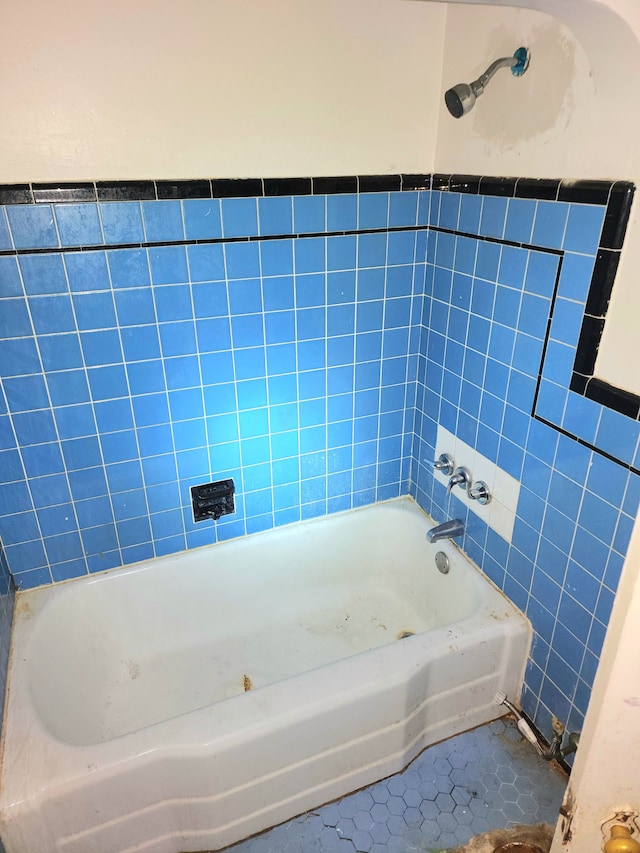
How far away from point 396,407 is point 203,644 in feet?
3.73

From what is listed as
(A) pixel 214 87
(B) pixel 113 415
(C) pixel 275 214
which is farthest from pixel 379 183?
(B) pixel 113 415

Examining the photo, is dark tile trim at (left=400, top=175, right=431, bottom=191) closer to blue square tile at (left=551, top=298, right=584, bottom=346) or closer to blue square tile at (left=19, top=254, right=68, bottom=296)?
blue square tile at (left=551, top=298, right=584, bottom=346)

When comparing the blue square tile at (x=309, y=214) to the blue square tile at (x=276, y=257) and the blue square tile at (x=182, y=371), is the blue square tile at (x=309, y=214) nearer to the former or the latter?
the blue square tile at (x=276, y=257)

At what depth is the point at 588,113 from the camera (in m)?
1.28

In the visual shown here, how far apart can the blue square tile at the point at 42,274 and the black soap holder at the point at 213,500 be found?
30.9 inches

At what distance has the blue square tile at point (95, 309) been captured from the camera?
1614mm

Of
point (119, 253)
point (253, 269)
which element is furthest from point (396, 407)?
point (119, 253)

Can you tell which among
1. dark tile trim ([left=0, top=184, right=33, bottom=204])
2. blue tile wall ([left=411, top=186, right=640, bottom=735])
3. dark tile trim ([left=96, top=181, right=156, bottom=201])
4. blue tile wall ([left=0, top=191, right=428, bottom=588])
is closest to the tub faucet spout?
blue tile wall ([left=411, top=186, right=640, bottom=735])

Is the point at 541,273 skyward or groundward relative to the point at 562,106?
groundward

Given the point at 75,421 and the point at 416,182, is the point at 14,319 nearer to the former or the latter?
the point at 75,421

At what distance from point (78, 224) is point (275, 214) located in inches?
22.0

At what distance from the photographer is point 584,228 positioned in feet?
4.37

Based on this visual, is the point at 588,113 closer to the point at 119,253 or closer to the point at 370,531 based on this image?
the point at 119,253

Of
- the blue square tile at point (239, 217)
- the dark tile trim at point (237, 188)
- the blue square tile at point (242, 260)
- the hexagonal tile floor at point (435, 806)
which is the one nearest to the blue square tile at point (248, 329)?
the blue square tile at point (242, 260)
